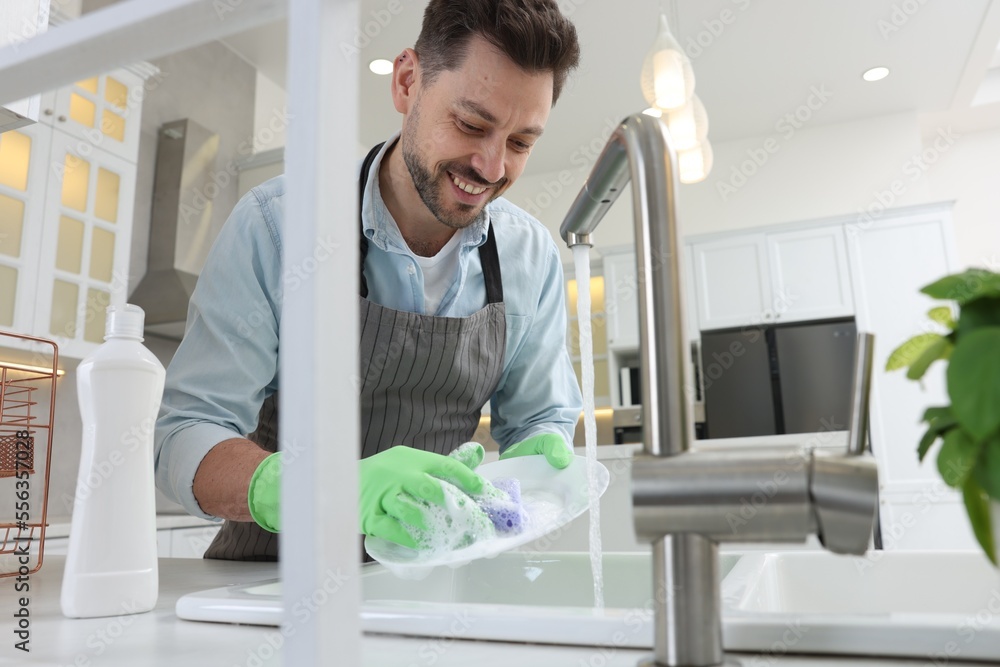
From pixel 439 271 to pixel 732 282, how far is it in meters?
3.29

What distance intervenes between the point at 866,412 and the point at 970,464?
0.06 m

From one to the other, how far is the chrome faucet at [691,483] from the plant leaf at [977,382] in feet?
0.20

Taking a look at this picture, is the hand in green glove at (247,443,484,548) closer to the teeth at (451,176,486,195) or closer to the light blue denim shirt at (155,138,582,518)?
the light blue denim shirt at (155,138,582,518)

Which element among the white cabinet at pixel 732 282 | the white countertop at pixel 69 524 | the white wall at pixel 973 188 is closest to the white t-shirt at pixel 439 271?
the white countertop at pixel 69 524

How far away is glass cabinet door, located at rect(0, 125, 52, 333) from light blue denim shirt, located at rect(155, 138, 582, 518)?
1606mm

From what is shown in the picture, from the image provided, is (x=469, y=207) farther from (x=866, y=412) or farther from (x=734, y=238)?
(x=734, y=238)

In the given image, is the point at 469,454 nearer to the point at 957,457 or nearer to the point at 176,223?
the point at 957,457

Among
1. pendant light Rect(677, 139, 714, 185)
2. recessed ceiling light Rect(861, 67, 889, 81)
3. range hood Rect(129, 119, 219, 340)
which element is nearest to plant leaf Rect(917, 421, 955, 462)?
pendant light Rect(677, 139, 714, 185)

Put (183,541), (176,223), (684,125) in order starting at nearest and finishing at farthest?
(684,125)
(183,541)
(176,223)

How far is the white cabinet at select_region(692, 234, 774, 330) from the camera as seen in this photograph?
13.7 ft

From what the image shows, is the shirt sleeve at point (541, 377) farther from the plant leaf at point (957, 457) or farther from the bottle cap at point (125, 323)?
the plant leaf at point (957, 457)

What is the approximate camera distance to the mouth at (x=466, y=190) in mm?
1175

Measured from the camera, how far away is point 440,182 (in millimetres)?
1174
